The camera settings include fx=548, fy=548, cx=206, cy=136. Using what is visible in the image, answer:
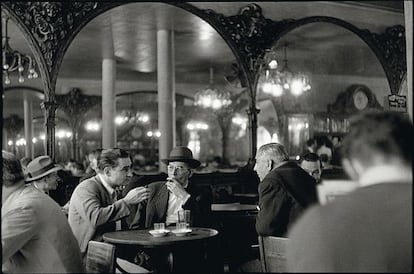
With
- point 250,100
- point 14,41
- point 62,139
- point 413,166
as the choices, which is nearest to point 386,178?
point 413,166

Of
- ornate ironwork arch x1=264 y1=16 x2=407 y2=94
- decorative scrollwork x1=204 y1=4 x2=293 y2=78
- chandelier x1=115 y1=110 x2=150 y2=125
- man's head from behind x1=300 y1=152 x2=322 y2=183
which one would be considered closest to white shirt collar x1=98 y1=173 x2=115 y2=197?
man's head from behind x1=300 y1=152 x2=322 y2=183

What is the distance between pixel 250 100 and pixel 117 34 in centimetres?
328

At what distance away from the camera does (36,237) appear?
2959mm

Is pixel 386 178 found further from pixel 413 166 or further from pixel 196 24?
pixel 196 24

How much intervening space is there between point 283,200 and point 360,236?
2501mm

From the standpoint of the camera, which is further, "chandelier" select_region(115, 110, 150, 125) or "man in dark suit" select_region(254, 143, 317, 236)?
"chandelier" select_region(115, 110, 150, 125)

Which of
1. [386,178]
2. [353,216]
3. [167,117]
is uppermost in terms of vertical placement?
[167,117]

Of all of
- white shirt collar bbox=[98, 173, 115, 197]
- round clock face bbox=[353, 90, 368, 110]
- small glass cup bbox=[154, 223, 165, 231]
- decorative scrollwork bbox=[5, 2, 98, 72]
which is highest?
Answer: decorative scrollwork bbox=[5, 2, 98, 72]

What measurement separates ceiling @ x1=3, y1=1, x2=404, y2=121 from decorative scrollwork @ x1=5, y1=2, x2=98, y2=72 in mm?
1237

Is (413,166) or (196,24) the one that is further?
(196,24)

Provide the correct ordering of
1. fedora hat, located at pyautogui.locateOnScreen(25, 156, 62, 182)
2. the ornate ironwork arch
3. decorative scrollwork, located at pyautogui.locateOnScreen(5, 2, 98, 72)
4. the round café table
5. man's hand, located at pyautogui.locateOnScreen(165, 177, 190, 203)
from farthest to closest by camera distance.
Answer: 1. the ornate ironwork arch
2. decorative scrollwork, located at pyautogui.locateOnScreen(5, 2, 98, 72)
3. man's hand, located at pyautogui.locateOnScreen(165, 177, 190, 203)
4. the round café table
5. fedora hat, located at pyautogui.locateOnScreen(25, 156, 62, 182)

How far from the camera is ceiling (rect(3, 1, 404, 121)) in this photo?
944 centimetres

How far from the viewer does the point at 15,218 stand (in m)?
2.91

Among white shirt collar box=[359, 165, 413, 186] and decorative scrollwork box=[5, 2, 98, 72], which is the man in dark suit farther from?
decorative scrollwork box=[5, 2, 98, 72]
